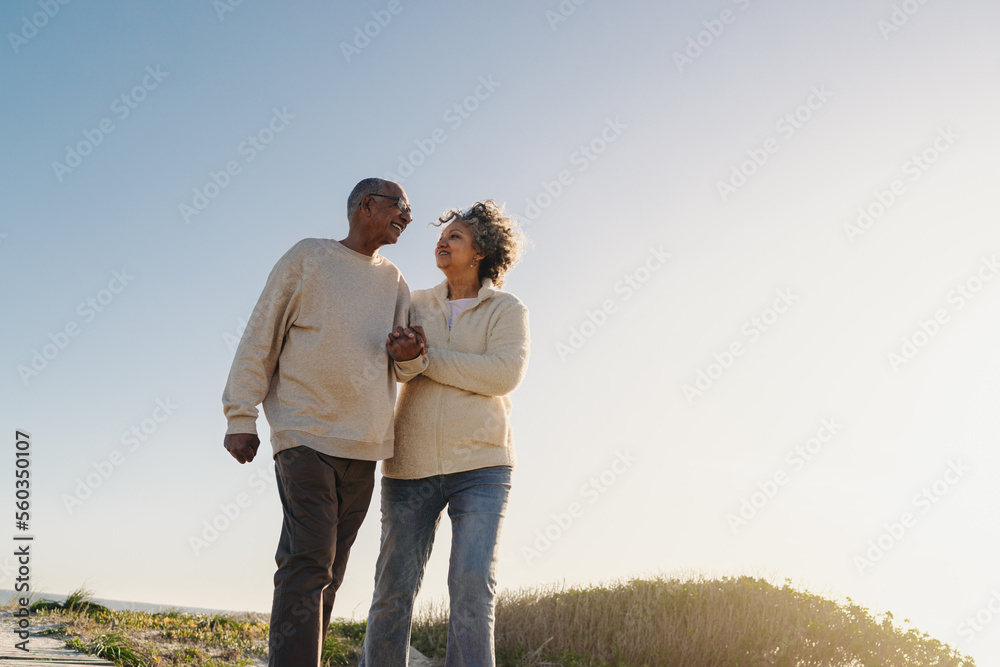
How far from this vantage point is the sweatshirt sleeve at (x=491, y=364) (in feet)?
12.2

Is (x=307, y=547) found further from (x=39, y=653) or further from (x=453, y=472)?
(x=39, y=653)

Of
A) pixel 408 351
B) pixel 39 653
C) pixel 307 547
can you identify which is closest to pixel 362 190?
pixel 408 351

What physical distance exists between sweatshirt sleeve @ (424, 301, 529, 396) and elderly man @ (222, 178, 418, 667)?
27 centimetres

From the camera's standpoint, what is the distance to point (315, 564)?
3270 mm

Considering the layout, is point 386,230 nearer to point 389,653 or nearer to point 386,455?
point 386,455

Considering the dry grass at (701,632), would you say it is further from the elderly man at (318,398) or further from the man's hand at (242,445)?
the man's hand at (242,445)

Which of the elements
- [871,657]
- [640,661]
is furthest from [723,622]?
[871,657]

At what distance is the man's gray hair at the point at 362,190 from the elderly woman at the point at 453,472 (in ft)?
2.43

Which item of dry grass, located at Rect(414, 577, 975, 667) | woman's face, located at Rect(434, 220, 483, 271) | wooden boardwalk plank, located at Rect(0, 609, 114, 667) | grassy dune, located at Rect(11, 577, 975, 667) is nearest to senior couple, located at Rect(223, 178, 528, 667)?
woman's face, located at Rect(434, 220, 483, 271)

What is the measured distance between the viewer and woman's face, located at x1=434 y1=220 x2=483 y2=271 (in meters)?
4.12

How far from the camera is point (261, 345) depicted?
11.6ft

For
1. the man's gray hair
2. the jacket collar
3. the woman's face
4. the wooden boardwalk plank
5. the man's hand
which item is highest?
the man's gray hair

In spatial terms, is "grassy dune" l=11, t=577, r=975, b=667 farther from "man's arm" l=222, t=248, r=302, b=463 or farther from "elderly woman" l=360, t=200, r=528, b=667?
"man's arm" l=222, t=248, r=302, b=463

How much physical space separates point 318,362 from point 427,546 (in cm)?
109
